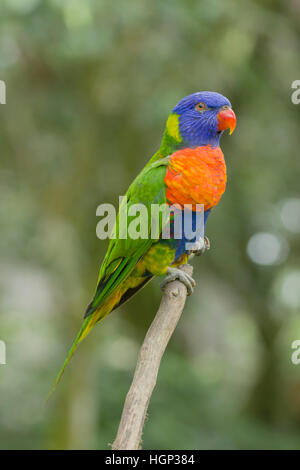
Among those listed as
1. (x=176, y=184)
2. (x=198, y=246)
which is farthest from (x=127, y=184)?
(x=176, y=184)

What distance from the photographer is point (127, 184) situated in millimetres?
4023

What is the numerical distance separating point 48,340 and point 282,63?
369 cm

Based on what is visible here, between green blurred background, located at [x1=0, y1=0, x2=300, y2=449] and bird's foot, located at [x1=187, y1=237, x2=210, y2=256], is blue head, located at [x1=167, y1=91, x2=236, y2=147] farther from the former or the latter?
green blurred background, located at [x1=0, y1=0, x2=300, y2=449]

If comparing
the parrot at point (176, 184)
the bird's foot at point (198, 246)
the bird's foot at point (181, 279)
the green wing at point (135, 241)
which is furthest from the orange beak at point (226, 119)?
the bird's foot at point (181, 279)

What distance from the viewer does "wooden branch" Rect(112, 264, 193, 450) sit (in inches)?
51.7

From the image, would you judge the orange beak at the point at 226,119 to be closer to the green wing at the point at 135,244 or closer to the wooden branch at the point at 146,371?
the green wing at the point at 135,244

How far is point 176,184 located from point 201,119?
0.25 meters

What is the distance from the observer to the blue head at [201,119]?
1909 mm

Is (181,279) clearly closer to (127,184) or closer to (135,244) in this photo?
(135,244)

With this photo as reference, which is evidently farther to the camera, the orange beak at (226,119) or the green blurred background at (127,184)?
the green blurred background at (127,184)

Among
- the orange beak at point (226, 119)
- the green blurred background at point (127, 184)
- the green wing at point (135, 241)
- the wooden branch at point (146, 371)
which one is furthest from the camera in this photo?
the green blurred background at point (127, 184)
